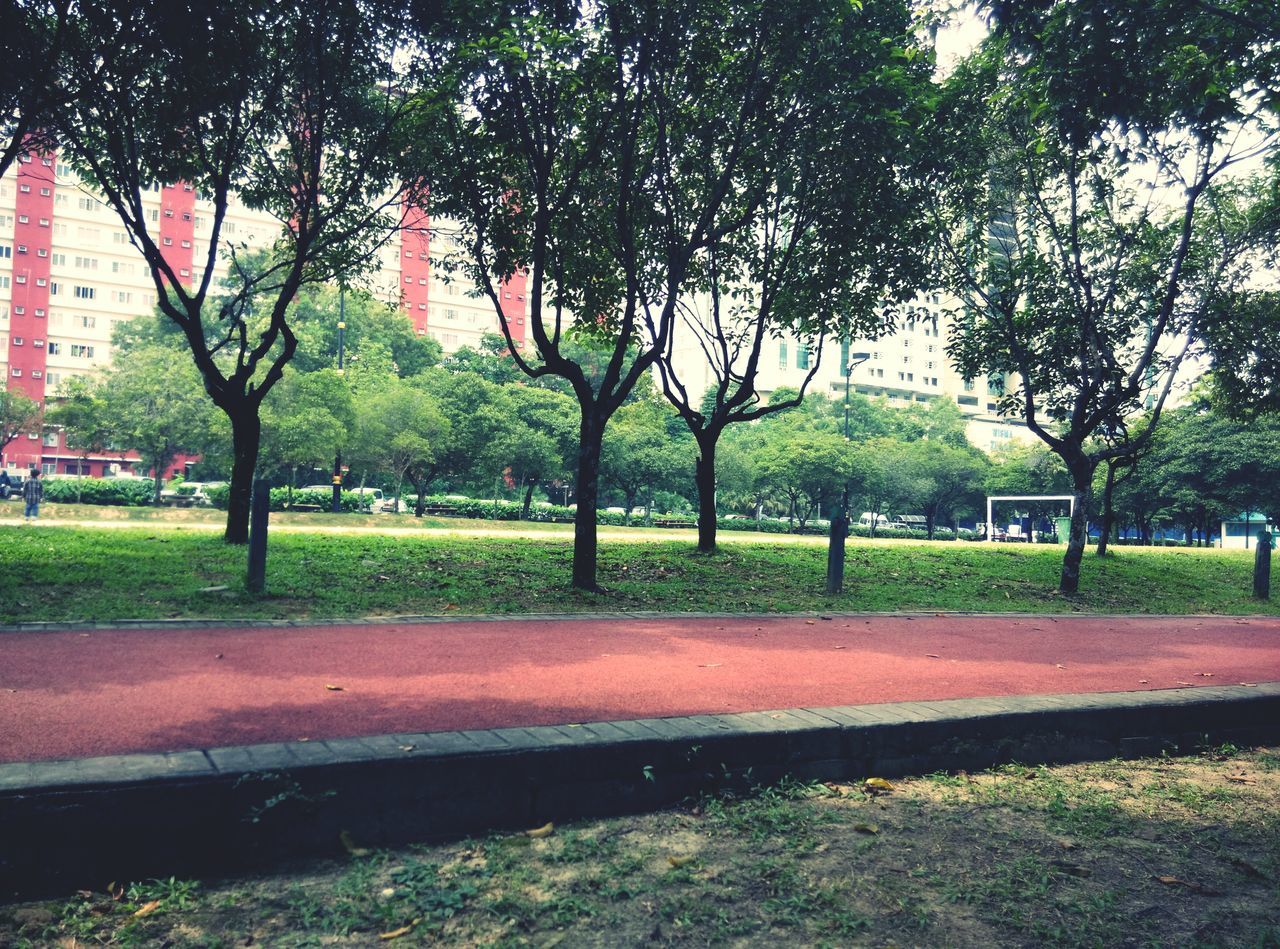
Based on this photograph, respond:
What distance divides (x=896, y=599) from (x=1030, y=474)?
5124cm

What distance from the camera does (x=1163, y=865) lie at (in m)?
3.99

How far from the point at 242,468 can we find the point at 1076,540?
14563mm

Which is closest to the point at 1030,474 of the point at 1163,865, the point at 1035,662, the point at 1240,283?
the point at 1240,283

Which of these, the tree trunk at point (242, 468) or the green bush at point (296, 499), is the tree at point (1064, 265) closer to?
the tree trunk at point (242, 468)

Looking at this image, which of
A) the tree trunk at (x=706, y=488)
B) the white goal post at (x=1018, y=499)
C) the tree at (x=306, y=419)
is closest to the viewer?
the tree trunk at (x=706, y=488)

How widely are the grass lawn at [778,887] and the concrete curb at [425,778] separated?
108 mm

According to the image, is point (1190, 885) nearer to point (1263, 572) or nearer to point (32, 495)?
point (1263, 572)

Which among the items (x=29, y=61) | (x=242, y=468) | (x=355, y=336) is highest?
(x=355, y=336)

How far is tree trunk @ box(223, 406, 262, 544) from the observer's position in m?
13.6

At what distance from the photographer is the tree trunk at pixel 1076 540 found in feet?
53.2

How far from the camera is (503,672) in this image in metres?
6.52

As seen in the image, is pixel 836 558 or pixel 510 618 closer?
pixel 510 618

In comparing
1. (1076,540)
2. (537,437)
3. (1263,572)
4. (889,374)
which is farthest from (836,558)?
(889,374)

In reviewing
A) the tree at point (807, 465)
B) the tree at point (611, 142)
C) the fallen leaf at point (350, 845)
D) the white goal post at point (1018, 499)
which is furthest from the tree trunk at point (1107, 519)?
the tree at point (807, 465)
